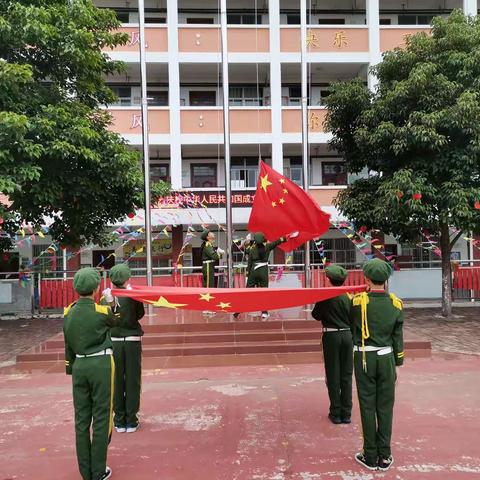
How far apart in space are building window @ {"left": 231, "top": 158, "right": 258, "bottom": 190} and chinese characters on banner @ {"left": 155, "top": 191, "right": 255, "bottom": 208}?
1565 mm

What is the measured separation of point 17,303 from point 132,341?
9.84m

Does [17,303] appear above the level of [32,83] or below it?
below

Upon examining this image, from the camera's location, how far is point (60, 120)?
864 cm

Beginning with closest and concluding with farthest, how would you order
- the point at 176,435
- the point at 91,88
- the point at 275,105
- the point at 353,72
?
the point at 176,435, the point at 91,88, the point at 275,105, the point at 353,72

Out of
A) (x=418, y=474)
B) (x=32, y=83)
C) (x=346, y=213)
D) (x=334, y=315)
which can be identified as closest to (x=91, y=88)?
Result: (x=32, y=83)

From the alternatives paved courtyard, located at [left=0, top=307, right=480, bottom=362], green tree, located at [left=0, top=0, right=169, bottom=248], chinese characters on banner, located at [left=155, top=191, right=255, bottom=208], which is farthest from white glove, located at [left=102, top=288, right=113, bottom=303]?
chinese characters on banner, located at [left=155, top=191, right=255, bottom=208]

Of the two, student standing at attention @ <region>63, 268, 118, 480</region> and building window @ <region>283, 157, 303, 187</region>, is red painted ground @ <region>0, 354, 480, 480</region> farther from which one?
building window @ <region>283, 157, 303, 187</region>

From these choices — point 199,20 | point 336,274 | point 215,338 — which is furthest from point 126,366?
point 199,20

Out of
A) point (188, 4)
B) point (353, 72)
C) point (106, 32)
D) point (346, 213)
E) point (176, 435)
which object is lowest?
point (176, 435)

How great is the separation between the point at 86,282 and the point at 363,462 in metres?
2.68

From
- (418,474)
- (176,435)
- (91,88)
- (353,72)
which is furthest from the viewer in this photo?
(353,72)

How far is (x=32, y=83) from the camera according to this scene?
9.12m

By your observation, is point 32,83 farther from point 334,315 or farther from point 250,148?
point 250,148

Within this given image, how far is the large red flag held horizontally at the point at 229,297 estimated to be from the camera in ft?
14.4
